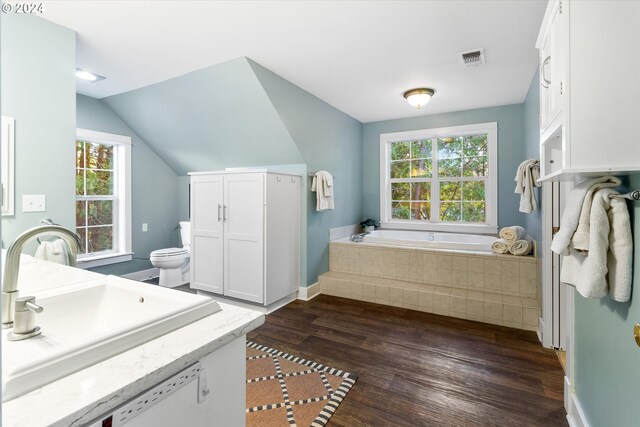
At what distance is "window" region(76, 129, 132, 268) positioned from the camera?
13.0 feet

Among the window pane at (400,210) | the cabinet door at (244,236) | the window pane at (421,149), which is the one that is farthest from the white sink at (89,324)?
the window pane at (421,149)

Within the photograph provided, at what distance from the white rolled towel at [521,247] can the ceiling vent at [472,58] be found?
1687 millimetres

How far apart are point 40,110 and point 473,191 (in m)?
4.48

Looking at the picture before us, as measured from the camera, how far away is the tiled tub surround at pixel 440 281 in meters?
3.09

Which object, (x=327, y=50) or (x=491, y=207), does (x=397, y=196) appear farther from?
(x=327, y=50)

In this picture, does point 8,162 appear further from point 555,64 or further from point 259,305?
point 555,64

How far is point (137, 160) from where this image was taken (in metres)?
4.45

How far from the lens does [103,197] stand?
13.7 feet

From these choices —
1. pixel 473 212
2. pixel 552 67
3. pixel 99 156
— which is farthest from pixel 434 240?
pixel 99 156

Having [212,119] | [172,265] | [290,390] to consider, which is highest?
[212,119]

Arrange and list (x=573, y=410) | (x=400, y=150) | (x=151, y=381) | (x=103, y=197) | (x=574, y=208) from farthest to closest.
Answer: (x=400, y=150), (x=103, y=197), (x=573, y=410), (x=574, y=208), (x=151, y=381)

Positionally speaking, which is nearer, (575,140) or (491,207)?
(575,140)

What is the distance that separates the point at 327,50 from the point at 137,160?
121 inches

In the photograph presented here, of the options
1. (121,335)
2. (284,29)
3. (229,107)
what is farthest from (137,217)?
(121,335)
